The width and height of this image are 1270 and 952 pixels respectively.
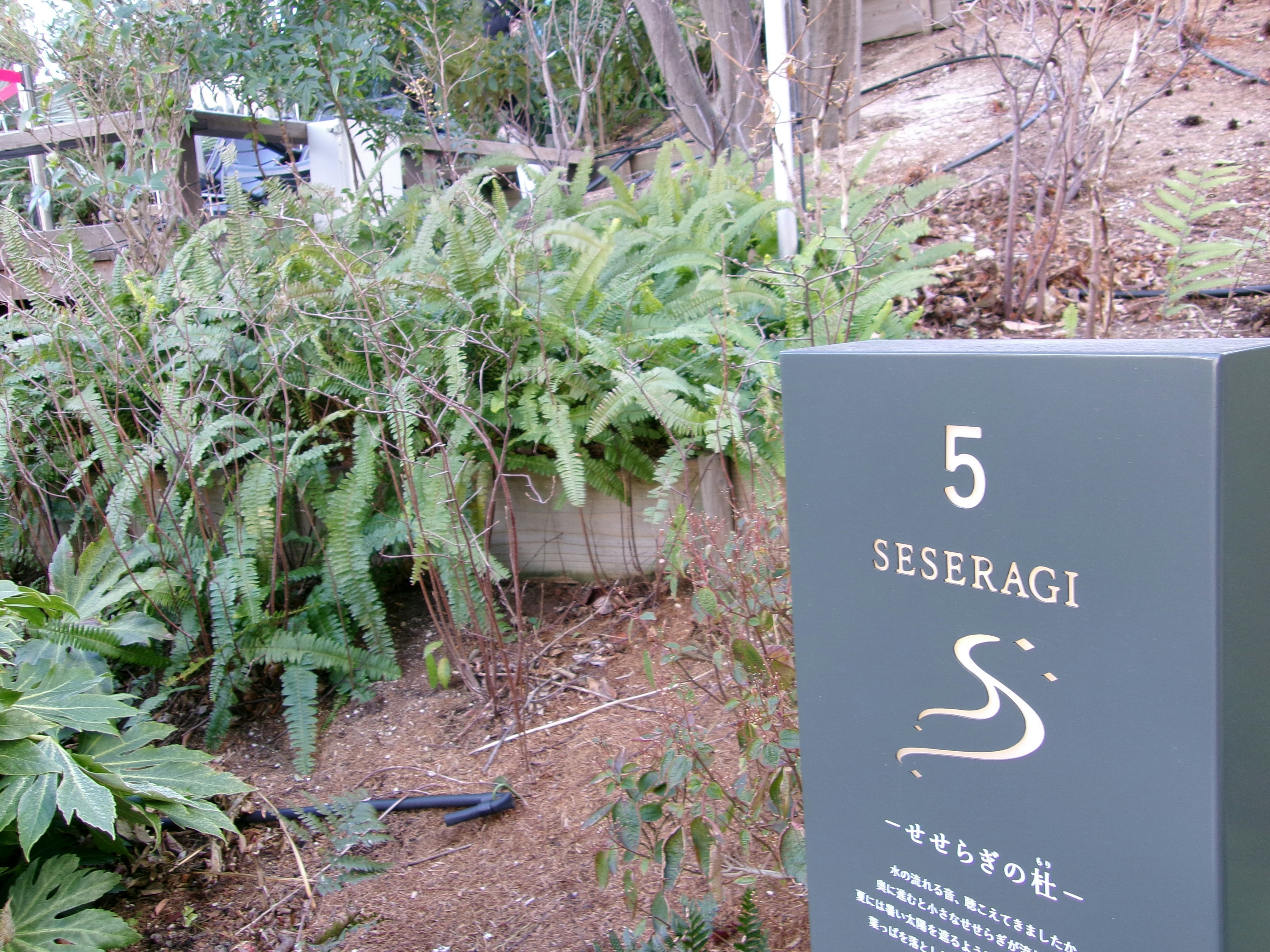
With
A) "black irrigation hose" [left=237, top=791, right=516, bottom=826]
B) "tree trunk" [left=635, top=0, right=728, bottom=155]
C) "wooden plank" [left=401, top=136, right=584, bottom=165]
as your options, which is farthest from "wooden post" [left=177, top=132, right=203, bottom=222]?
"black irrigation hose" [left=237, top=791, right=516, bottom=826]

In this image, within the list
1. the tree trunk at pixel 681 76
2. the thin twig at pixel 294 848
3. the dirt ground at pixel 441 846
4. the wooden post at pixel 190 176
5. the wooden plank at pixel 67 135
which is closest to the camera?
the dirt ground at pixel 441 846

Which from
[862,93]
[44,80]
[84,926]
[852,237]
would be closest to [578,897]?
[84,926]

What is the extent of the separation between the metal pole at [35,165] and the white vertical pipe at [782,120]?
342 centimetres

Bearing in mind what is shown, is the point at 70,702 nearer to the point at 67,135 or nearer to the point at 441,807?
the point at 441,807

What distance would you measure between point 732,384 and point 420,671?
1.35 meters

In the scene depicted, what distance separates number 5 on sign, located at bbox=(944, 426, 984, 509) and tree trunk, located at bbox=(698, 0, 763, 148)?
3.81 m

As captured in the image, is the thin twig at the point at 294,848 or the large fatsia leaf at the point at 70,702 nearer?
the large fatsia leaf at the point at 70,702

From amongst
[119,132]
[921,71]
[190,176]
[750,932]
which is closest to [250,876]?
[750,932]

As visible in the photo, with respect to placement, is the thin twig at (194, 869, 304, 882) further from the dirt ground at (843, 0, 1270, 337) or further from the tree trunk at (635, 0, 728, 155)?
the tree trunk at (635, 0, 728, 155)

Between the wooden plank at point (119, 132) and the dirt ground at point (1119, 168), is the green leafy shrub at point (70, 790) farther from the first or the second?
the dirt ground at point (1119, 168)

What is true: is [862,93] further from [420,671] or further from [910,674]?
[910,674]

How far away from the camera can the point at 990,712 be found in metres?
1.15

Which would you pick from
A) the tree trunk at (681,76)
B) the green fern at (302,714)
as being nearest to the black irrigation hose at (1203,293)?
the tree trunk at (681,76)

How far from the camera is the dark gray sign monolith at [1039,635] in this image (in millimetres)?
979
